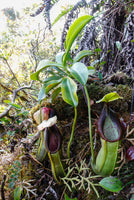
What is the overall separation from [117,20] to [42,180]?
6.35ft

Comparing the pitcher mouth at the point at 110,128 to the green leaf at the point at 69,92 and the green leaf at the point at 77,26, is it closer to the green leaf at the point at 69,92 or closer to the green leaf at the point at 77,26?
the green leaf at the point at 69,92

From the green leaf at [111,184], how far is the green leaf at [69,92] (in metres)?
0.37

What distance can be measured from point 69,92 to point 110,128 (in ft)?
0.90

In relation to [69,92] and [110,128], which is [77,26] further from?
[110,128]

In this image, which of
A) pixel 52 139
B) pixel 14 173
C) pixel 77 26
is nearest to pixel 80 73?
pixel 77 26

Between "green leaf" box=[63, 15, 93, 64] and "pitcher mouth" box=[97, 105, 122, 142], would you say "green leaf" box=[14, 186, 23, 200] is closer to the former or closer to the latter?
"pitcher mouth" box=[97, 105, 122, 142]

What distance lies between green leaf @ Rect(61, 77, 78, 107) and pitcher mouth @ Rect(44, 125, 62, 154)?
21 cm

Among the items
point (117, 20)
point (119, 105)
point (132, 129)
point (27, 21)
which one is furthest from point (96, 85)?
point (27, 21)

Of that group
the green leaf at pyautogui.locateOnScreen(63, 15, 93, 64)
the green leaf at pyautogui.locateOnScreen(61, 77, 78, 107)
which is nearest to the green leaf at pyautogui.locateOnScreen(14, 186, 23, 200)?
the green leaf at pyautogui.locateOnScreen(61, 77, 78, 107)

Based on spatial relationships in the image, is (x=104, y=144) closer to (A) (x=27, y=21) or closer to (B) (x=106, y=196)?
(B) (x=106, y=196)

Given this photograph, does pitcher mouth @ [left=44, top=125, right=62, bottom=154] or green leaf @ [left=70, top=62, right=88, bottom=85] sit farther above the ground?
green leaf @ [left=70, top=62, right=88, bottom=85]

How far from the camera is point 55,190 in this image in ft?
2.67

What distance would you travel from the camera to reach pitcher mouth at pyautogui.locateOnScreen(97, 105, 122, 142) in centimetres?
67

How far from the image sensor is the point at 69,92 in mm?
726
